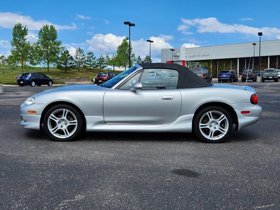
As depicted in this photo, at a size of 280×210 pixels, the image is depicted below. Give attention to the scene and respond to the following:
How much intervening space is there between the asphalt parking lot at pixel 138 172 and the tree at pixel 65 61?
56.1 metres

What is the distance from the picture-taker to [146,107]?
5.66 metres

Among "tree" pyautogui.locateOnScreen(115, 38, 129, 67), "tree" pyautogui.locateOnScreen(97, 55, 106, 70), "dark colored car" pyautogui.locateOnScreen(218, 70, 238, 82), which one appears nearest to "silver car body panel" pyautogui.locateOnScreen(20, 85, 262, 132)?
"dark colored car" pyautogui.locateOnScreen(218, 70, 238, 82)

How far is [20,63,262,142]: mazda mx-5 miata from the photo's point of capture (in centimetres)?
568

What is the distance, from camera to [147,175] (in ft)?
13.1

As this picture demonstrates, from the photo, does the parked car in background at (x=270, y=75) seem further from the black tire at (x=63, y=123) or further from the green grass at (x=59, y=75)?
the black tire at (x=63, y=123)

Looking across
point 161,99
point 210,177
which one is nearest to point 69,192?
point 210,177

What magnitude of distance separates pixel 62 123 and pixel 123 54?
6226 centimetres

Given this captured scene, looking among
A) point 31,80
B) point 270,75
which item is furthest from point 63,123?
point 270,75

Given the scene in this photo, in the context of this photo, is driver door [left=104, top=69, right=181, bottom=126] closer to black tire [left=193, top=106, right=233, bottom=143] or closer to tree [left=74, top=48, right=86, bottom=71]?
black tire [left=193, top=106, right=233, bottom=143]

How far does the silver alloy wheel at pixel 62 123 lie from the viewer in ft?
18.8

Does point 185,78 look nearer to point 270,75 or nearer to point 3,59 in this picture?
point 270,75

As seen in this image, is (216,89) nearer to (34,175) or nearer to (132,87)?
(132,87)

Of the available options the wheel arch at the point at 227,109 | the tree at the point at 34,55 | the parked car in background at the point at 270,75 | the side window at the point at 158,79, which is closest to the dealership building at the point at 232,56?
the parked car in background at the point at 270,75

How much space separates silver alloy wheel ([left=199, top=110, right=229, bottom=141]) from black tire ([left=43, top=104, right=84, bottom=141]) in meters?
2.08
